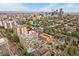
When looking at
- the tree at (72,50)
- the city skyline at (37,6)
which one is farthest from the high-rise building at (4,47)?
the tree at (72,50)

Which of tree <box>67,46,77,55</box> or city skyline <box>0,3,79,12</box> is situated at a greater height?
city skyline <box>0,3,79,12</box>

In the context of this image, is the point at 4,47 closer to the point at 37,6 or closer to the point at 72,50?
the point at 37,6

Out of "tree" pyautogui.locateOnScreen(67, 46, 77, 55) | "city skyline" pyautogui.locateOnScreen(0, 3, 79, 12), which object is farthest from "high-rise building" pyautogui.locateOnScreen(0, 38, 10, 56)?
"tree" pyautogui.locateOnScreen(67, 46, 77, 55)

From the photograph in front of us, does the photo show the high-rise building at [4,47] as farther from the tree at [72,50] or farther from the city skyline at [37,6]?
the tree at [72,50]

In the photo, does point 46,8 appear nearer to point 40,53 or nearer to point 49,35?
point 49,35

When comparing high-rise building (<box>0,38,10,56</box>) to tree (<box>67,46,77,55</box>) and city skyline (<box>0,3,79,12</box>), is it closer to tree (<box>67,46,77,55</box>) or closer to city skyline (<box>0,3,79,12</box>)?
city skyline (<box>0,3,79,12</box>)

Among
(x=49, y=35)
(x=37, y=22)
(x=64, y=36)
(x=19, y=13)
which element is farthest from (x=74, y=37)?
(x=19, y=13)

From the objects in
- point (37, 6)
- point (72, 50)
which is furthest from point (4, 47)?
point (72, 50)

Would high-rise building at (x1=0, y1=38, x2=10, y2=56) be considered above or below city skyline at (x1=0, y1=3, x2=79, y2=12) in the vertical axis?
below
